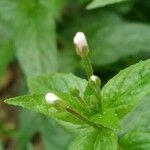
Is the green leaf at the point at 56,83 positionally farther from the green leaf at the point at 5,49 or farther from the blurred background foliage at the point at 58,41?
the green leaf at the point at 5,49

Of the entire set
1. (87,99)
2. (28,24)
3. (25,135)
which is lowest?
(25,135)

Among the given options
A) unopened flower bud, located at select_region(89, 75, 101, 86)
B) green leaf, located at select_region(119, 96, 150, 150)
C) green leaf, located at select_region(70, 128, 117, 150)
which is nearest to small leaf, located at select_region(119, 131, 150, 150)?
green leaf, located at select_region(119, 96, 150, 150)

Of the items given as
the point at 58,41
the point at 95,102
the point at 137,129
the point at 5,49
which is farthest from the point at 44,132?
the point at 95,102

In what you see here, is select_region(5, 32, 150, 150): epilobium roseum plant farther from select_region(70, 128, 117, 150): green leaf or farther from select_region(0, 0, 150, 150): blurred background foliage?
select_region(0, 0, 150, 150): blurred background foliage

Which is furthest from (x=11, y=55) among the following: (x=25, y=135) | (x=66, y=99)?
(x=66, y=99)

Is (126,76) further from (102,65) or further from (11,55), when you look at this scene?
(11,55)

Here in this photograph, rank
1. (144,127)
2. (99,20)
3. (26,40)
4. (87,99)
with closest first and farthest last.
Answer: (87,99)
(144,127)
(26,40)
(99,20)

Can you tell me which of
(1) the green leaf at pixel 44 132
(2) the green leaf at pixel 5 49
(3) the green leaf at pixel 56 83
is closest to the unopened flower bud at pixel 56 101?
(3) the green leaf at pixel 56 83
